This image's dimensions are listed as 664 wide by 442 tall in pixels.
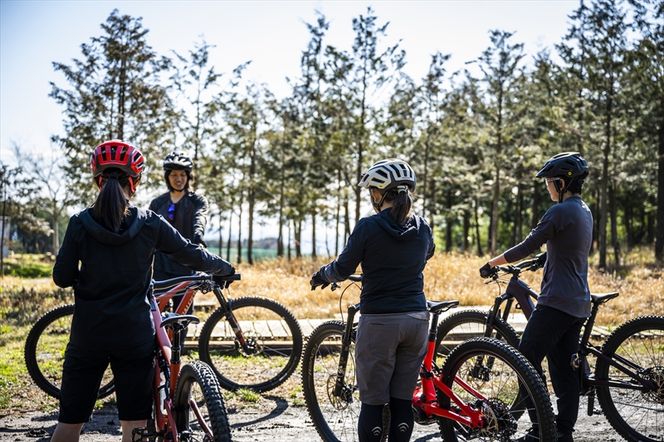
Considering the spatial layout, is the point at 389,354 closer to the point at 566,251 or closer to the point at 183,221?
the point at 566,251

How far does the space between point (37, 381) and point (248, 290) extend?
25.6 ft

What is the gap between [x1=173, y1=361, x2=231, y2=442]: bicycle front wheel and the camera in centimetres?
301

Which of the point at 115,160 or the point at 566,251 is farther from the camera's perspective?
the point at 566,251

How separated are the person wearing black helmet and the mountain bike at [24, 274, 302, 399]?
8.92ft

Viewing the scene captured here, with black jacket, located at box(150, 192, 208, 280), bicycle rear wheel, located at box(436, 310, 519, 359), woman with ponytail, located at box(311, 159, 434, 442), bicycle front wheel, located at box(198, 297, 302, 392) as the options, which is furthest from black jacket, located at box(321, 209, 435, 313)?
black jacket, located at box(150, 192, 208, 280)

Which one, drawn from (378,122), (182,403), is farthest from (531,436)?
(378,122)

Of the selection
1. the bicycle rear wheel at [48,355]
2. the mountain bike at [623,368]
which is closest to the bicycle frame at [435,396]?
the mountain bike at [623,368]

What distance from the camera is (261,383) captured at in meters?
6.63

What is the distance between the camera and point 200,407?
3350mm

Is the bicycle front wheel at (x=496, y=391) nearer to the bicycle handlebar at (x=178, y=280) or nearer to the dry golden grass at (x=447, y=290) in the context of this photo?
the bicycle handlebar at (x=178, y=280)

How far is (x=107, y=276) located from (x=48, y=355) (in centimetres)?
487

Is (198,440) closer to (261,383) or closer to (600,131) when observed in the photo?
(261,383)

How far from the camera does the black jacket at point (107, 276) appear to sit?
314 centimetres

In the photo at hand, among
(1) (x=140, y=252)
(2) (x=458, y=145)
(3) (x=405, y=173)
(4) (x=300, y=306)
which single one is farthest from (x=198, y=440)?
(2) (x=458, y=145)
